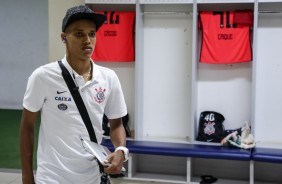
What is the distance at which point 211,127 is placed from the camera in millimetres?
4914

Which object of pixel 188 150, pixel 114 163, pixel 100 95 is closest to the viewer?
pixel 114 163

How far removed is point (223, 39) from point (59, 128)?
3.66 metres

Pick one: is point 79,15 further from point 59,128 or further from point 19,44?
point 19,44

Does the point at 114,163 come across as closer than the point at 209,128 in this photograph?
Yes

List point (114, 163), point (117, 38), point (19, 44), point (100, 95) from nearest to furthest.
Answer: point (114, 163), point (100, 95), point (117, 38), point (19, 44)

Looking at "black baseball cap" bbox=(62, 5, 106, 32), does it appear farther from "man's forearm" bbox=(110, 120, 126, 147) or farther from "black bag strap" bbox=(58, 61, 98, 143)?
"man's forearm" bbox=(110, 120, 126, 147)

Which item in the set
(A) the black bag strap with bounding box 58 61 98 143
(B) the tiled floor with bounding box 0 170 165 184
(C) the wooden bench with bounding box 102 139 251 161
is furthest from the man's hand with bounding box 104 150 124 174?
(B) the tiled floor with bounding box 0 170 165 184

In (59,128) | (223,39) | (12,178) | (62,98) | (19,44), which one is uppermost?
(19,44)

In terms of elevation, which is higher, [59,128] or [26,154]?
[59,128]

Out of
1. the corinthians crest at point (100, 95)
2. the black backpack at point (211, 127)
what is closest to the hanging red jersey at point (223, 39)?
the black backpack at point (211, 127)

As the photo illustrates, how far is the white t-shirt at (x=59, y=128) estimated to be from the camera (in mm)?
1559

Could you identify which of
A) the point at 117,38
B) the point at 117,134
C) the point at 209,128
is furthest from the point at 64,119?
the point at 117,38

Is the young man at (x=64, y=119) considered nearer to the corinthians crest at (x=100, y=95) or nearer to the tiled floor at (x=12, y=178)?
the corinthians crest at (x=100, y=95)

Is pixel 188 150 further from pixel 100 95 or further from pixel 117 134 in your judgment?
pixel 100 95
